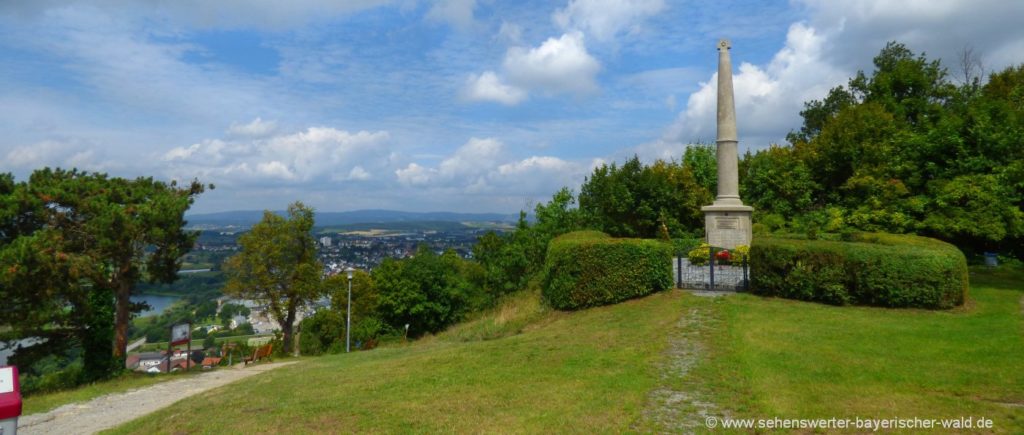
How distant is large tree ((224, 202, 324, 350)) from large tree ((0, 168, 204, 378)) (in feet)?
43.5

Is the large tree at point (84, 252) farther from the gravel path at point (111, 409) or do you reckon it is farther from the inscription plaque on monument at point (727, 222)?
the inscription plaque on monument at point (727, 222)

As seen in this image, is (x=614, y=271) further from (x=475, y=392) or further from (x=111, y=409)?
(x=111, y=409)

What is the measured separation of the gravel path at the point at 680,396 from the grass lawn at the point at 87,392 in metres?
12.3

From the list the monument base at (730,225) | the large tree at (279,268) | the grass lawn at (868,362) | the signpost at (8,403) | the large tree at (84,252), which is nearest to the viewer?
the signpost at (8,403)

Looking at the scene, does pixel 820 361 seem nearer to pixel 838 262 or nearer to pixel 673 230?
pixel 838 262

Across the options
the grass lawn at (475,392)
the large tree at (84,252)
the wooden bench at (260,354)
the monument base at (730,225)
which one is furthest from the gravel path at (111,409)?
the monument base at (730,225)

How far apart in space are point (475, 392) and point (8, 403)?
5711mm

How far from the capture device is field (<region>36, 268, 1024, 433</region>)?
6434mm

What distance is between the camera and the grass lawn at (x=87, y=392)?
1211 centimetres

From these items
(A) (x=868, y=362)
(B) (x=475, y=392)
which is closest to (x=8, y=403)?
(B) (x=475, y=392)

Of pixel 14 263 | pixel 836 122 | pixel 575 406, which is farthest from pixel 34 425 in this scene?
pixel 836 122

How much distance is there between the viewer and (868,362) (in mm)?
7992

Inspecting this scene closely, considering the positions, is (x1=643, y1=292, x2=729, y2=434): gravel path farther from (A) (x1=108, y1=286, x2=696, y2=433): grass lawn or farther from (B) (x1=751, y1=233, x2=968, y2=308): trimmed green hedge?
(B) (x1=751, y1=233, x2=968, y2=308): trimmed green hedge

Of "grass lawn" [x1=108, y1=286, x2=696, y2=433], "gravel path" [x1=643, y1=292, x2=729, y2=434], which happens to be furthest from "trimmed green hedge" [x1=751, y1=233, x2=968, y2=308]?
"gravel path" [x1=643, y1=292, x2=729, y2=434]
